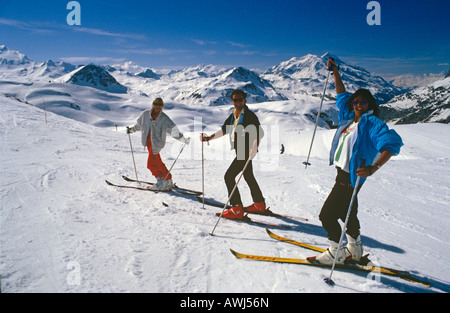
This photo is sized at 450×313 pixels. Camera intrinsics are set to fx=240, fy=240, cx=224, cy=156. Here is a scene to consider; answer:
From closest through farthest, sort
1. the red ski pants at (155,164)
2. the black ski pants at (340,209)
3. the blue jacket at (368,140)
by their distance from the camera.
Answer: the blue jacket at (368,140) < the black ski pants at (340,209) < the red ski pants at (155,164)

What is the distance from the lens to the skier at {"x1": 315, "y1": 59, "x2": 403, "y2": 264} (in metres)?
2.77

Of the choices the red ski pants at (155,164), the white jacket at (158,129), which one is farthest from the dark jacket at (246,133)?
the red ski pants at (155,164)

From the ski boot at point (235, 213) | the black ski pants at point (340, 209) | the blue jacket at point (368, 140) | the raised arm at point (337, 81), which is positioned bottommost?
the ski boot at point (235, 213)

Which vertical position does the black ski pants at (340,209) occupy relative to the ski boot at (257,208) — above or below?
above

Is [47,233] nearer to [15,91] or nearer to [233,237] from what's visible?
[233,237]

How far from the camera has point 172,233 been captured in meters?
3.99

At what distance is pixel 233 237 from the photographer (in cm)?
412

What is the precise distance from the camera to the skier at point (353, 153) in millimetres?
2766

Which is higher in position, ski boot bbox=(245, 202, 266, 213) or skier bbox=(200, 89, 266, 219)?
skier bbox=(200, 89, 266, 219)

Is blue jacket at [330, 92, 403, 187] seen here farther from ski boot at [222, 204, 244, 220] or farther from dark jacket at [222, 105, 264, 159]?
ski boot at [222, 204, 244, 220]

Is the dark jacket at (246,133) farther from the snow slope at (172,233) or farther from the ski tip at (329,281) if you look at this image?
the ski tip at (329,281)

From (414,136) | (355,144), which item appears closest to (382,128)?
(355,144)

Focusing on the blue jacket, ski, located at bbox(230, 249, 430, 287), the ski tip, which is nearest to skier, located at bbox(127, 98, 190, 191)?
ski, located at bbox(230, 249, 430, 287)

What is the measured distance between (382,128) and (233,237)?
2753 mm
